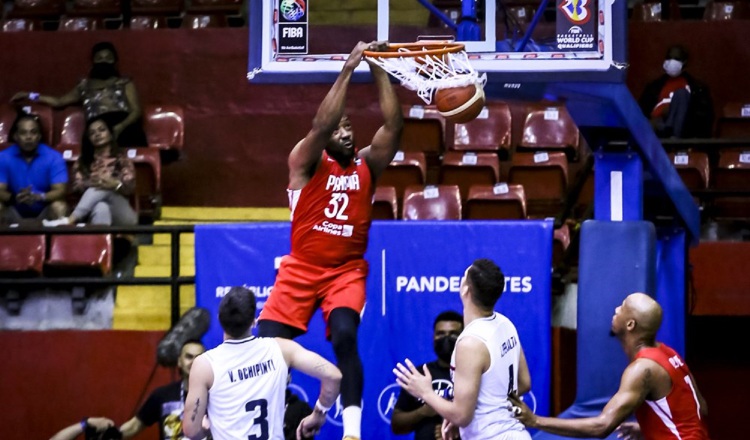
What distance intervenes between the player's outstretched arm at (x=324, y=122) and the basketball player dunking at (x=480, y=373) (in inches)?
40.7

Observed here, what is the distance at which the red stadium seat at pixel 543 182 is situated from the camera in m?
10.3

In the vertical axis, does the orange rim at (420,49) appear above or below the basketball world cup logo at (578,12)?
below

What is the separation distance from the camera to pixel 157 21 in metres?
13.2

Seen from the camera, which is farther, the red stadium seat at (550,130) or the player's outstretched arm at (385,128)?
the red stadium seat at (550,130)

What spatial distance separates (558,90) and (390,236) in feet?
6.49

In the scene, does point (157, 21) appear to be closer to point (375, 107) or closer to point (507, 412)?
point (375, 107)

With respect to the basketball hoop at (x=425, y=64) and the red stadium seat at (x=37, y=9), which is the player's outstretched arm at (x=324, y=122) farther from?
the red stadium seat at (x=37, y=9)

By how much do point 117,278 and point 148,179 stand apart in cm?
243

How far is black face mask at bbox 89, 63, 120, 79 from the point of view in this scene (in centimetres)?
1159

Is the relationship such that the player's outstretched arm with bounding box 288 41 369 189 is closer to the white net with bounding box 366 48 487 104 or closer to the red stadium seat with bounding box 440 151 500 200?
the white net with bounding box 366 48 487 104

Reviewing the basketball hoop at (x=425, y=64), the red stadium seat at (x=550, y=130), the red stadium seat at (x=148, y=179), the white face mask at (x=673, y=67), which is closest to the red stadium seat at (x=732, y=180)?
the white face mask at (x=673, y=67)

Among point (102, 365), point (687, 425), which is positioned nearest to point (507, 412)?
point (687, 425)

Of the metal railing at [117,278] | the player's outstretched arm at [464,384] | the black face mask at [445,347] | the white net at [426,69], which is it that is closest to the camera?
the player's outstretched arm at [464,384]

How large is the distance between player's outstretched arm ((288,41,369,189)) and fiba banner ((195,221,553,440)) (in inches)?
70.1
